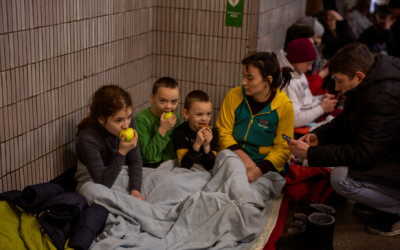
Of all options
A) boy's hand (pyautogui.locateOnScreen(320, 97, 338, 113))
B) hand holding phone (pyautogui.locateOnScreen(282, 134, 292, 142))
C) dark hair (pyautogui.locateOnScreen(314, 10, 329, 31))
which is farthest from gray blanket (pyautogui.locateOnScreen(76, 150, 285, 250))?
dark hair (pyautogui.locateOnScreen(314, 10, 329, 31))

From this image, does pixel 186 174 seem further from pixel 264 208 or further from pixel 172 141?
pixel 264 208

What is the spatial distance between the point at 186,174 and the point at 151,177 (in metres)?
0.25

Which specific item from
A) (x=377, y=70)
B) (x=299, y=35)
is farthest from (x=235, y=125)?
(x=299, y=35)

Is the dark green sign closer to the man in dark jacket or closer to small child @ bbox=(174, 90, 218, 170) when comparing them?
small child @ bbox=(174, 90, 218, 170)

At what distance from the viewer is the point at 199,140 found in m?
3.20

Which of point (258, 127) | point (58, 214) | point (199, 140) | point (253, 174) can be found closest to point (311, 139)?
point (258, 127)

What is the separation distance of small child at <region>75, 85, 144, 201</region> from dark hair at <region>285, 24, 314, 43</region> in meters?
2.53

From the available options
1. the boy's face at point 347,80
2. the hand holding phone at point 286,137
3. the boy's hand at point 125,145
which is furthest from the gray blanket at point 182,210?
the boy's face at point 347,80

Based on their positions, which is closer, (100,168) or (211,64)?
(100,168)

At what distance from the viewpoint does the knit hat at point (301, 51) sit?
4.41 m

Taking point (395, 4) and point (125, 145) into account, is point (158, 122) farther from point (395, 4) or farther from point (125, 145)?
point (395, 4)

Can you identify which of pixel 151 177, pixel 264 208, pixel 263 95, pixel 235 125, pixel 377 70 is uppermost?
pixel 377 70

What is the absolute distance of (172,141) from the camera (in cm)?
347

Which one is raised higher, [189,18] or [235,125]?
[189,18]
